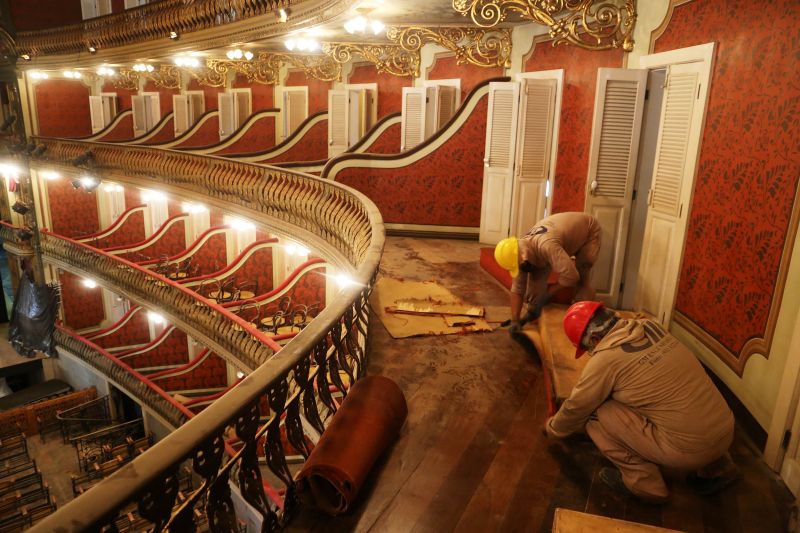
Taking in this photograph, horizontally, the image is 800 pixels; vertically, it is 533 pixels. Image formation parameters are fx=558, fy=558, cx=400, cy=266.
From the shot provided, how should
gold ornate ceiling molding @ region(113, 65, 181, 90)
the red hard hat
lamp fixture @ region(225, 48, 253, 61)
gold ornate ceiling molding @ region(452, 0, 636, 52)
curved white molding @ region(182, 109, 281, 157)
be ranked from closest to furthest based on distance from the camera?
the red hard hat < gold ornate ceiling molding @ region(452, 0, 636, 52) < lamp fixture @ region(225, 48, 253, 61) < curved white molding @ region(182, 109, 281, 157) < gold ornate ceiling molding @ region(113, 65, 181, 90)

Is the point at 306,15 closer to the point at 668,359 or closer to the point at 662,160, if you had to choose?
the point at 662,160

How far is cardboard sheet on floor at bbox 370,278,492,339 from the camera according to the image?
4488 millimetres

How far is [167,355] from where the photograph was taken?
1396 centimetres

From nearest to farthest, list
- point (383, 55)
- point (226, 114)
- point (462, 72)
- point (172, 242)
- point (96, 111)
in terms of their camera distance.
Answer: point (462, 72) < point (383, 55) < point (172, 242) < point (226, 114) < point (96, 111)

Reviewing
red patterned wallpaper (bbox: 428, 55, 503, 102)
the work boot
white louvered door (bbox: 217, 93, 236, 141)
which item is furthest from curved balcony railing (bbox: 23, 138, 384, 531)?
white louvered door (bbox: 217, 93, 236, 141)

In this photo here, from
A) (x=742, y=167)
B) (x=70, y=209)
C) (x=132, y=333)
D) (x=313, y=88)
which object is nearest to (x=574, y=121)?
(x=742, y=167)

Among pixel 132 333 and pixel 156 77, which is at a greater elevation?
pixel 156 77

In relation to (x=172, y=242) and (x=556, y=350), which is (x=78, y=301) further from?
(x=556, y=350)

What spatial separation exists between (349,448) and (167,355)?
12.9m

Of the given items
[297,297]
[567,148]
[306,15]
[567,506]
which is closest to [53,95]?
[297,297]

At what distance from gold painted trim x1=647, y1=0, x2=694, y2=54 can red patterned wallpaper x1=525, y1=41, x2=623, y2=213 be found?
87cm

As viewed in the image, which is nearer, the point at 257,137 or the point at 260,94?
the point at 257,137

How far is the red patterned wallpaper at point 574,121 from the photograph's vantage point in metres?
6.04

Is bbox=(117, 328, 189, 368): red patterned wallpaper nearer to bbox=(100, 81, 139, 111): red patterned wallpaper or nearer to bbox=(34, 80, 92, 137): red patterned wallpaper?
bbox=(34, 80, 92, 137): red patterned wallpaper
